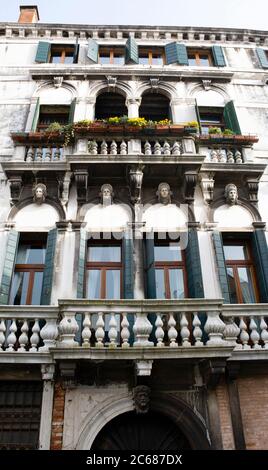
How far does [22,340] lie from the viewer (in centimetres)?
791

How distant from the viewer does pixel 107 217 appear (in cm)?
1019

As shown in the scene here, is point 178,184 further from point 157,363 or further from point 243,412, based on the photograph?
point 243,412

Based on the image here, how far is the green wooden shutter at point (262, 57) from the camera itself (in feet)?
46.8

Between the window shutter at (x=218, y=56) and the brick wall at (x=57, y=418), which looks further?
the window shutter at (x=218, y=56)

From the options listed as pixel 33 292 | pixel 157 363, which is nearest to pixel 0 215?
pixel 33 292

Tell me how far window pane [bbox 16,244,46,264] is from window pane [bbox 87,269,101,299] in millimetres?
1178

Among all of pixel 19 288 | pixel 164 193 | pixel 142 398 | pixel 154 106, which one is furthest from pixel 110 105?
pixel 142 398

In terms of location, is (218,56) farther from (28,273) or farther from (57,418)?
(57,418)

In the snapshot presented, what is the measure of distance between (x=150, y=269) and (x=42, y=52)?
8.81 metres

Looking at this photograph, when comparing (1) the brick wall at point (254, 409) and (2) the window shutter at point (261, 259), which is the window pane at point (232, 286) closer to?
(2) the window shutter at point (261, 259)

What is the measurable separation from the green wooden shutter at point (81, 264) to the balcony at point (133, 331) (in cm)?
81

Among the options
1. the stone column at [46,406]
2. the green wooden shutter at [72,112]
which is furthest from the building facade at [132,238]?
the green wooden shutter at [72,112]

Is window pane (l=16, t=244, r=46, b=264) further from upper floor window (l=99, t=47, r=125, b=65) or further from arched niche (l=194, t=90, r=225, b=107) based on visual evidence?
upper floor window (l=99, t=47, r=125, b=65)
